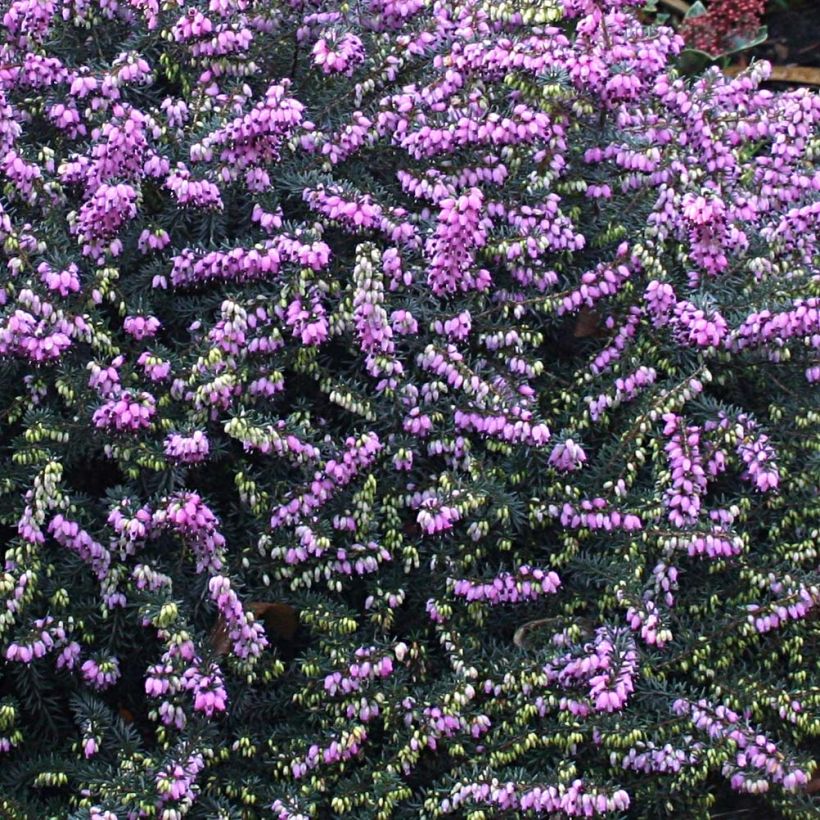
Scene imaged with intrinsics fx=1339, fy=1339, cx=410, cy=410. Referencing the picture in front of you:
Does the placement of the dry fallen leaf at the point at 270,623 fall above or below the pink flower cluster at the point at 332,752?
above

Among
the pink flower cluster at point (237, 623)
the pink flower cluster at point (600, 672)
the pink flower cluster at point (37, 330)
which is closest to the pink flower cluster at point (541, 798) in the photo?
the pink flower cluster at point (600, 672)

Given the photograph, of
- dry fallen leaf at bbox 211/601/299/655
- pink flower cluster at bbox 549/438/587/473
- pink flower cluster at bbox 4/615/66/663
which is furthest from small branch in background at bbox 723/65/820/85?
pink flower cluster at bbox 4/615/66/663

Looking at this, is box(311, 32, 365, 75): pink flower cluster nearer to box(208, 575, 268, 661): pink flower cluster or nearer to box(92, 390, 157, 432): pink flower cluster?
box(92, 390, 157, 432): pink flower cluster

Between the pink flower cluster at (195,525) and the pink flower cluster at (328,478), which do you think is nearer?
the pink flower cluster at (195,525)

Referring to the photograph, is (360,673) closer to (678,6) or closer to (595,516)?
(595,516)

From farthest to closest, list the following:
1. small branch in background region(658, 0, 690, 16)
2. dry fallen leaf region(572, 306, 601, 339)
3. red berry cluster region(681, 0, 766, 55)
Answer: small branch in background region(658, 0, 690, 16)
red berry cluster region(681, 0, 766, 55)
dry fallen leaf region(572, 306, 601, 339)

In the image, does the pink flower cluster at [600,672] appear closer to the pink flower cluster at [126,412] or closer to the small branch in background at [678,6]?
the pink flower cluster at [126,412]

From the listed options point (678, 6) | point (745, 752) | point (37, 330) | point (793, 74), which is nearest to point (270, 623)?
point (37, 330)

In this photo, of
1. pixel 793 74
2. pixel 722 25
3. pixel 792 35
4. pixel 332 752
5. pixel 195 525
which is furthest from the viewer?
pixel 792 35

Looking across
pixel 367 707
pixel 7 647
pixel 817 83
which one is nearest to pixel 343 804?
pixel 367 707
